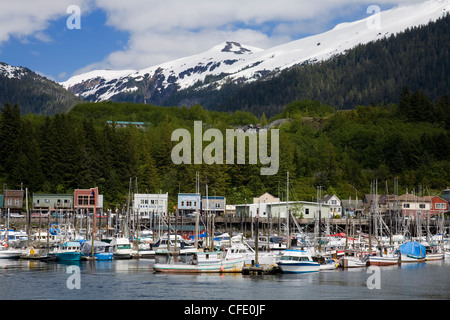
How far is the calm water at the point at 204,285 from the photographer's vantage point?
190ft

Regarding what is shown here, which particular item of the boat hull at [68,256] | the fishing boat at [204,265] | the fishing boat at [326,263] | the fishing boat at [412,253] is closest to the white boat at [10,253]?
the boat hull at [68,256]

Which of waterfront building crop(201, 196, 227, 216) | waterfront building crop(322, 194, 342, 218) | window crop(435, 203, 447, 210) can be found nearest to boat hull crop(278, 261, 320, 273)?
waterfront building crop(201, 196, 227, 216)

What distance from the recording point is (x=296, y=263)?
73.6 meters

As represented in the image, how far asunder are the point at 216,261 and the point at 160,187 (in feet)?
252

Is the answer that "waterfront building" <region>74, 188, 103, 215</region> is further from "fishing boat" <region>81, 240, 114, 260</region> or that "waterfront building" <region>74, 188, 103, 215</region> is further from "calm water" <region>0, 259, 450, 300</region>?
"calm water" <region>0, 259, 450, 300</region>

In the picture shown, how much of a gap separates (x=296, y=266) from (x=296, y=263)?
0.39m

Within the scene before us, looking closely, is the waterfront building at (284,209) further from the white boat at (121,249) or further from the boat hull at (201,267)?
the boat hull at (201,267)

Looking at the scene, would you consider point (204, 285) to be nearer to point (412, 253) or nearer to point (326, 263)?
point (326, 263)

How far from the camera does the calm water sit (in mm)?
57906

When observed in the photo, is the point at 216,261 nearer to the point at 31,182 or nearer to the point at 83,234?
the point at 83,234

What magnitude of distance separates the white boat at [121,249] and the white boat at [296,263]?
2644 cm

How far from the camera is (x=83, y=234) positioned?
112562 mm

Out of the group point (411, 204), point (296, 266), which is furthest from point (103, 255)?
point (411, 204)
